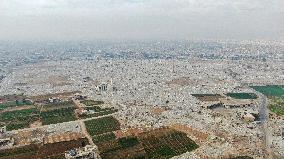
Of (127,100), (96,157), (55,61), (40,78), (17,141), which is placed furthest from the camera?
(55,61)

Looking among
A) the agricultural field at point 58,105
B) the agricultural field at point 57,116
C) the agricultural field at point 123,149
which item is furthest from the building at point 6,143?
the agricultural field at point 58,105

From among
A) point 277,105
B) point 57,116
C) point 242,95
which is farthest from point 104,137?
point 242,95

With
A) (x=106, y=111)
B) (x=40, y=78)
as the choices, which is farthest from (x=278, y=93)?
(x=40, y=78)

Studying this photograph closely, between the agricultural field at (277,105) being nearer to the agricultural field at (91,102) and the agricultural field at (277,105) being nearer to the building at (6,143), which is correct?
the agricultural field at (91,102)

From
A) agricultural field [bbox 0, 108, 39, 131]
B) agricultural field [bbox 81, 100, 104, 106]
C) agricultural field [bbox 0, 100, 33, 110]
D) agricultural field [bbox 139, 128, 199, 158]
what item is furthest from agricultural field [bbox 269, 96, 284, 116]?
agricultural field [bbox 0, 100, 33, 110]

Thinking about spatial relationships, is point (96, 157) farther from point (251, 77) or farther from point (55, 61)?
point (55, 61)

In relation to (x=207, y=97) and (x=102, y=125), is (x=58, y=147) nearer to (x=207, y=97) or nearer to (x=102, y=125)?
(x=102, y=125)
